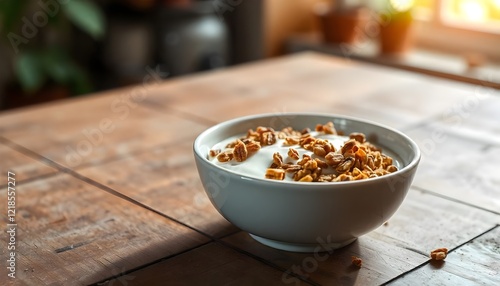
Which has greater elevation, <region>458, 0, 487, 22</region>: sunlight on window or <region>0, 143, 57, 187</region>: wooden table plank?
<region>0, 143, 57, 187</region>: wooden table plank

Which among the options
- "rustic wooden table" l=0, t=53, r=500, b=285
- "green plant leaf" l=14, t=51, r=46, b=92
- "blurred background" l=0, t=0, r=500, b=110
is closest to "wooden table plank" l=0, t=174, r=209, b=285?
"rustic wooden table" l=0, t=53, r=500, b=285

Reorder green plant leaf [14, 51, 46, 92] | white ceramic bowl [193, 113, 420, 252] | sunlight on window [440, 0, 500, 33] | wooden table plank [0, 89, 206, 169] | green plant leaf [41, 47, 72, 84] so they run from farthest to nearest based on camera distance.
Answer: sunlight on window [440, 0, 500, 33], green plant leaf [41, 47, 72, 84], green plant leaf [14, 51, 46, 92], wooden table plank [0, 89, 206, 169], white ceramic bowl [193, 113, 420, 252]

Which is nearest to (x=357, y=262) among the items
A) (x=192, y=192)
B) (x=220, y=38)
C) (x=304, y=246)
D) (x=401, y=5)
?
(x=304, y=246)

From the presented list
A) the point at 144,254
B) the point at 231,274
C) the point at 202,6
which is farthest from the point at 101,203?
the point at 202,6

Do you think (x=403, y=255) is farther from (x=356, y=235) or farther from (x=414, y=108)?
(x=414, y=108)

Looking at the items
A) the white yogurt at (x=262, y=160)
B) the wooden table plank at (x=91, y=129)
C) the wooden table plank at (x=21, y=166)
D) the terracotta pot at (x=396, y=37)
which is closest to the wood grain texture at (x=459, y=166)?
the white yogurt at (x=262, y=160)

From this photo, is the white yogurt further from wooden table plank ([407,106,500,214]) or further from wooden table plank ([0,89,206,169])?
wooden table plank ([0,89,206,169])

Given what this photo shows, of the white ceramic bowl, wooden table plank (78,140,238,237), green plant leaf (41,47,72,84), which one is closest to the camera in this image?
the white ceramic bowl

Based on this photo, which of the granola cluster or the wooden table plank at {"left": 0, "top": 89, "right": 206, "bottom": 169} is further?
the wooden table plank at {"left": 0, "top": 89, "right": 206, "bottom": 169}
